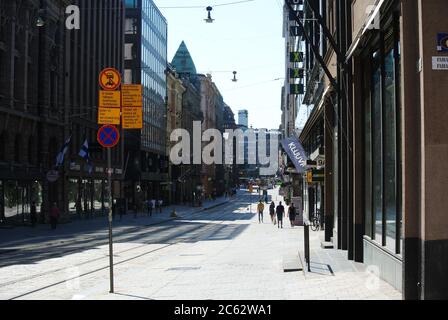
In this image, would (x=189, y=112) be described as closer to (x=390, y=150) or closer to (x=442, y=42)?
(x=390, y=150)

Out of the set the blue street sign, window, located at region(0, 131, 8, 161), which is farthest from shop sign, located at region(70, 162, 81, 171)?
the blue street sign

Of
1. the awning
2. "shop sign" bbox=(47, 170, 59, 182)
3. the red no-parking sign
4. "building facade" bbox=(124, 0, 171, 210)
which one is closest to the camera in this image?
the awning

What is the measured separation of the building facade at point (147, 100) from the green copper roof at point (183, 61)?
103 ft

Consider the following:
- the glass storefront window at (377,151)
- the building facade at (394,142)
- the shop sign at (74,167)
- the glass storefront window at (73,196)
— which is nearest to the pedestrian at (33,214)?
the glass storefront window at (73,196)

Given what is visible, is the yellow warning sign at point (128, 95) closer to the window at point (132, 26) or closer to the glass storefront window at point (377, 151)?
the glass storefront window at point (377, 151)

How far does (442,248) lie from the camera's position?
987cm

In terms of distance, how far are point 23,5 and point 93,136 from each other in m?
18.6

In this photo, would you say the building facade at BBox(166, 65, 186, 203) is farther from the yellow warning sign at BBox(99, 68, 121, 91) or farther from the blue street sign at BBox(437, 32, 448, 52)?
the blue street sign at BBox(437, 32, 448, 52)

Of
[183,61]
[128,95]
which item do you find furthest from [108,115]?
[183,61]

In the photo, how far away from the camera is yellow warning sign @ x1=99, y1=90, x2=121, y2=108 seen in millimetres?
12692

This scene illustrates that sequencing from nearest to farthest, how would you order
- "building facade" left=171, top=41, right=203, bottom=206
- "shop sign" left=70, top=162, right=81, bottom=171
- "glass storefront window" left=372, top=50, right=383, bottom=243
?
1. "glass storefront window" left=372, top=50, right=383, bottom=243
2. "shop sign" left=70, top=162, right=81, bottom=171
3. "building facade" left=171, top=41, right=203, bottom=206

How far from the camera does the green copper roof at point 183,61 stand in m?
124

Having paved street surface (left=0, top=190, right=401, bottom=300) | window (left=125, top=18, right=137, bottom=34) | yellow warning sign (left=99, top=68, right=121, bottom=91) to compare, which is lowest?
paved street surface (left=0, top=190, right=401, bottom=300)

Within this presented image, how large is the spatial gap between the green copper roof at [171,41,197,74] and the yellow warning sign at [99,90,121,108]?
4395 inches
